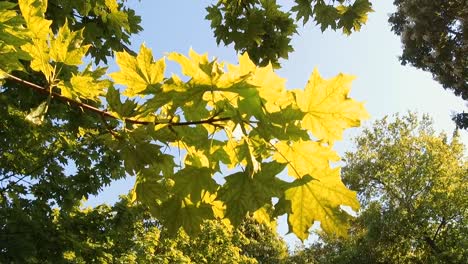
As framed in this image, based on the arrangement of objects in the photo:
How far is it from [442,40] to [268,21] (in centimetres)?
1484

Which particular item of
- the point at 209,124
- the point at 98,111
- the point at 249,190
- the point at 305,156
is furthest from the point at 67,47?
the point at 305,156

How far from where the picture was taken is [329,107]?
1411 mm

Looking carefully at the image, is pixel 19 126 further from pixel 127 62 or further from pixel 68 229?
pixel 127 62

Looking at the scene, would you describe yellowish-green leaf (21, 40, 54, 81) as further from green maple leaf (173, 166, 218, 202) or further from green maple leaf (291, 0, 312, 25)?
green maple leaf (291, 0, 312, 25)

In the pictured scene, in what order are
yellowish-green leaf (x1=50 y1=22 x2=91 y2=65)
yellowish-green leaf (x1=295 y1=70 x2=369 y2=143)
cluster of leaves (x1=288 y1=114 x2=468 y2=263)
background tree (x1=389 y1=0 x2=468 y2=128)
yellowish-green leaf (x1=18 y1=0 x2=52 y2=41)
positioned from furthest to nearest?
1. cluster of leaves (x1=288 y1=114 x2=468 y2=263)
2. background tree (x1=389 y1=0 x2=468 y2=128)
3. yellowish-green leaf (x1=50 y1=22 x2=91 y2=65)
4. yellowish-green leaf (x1=18 y1=0 x2=52 y2=41)
5. yellowish-green leaf (x1=295 y1=70 x2=369 y2=143)

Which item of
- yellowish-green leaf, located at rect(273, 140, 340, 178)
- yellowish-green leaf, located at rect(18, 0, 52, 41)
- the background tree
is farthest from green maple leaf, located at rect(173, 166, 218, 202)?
the background tree

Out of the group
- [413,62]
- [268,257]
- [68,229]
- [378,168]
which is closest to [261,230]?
[268,257]

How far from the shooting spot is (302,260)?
30797 millimetres

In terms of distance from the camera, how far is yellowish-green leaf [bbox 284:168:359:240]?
1.46 m

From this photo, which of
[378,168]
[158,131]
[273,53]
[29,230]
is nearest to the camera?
[158,131]

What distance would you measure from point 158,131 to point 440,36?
1847cm

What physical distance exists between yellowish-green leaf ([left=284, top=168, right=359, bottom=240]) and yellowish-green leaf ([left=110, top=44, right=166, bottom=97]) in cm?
66

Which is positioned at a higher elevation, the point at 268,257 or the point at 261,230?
the point at 261,230

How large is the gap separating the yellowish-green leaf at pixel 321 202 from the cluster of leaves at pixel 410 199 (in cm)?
2226
